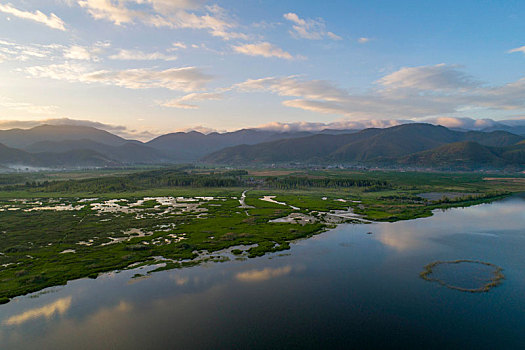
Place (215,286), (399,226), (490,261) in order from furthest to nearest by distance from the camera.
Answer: (399,226), (490,261), (215,286)

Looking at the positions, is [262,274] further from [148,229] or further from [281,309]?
[148,229]

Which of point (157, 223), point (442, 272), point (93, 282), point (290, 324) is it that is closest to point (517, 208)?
point (442, 272)

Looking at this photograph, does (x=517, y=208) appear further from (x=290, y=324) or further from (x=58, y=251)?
(x=58, y=251)

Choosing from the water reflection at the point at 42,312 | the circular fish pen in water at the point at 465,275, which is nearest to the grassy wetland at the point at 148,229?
the water reflection at the point at 42,312

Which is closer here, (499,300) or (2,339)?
(2,339)

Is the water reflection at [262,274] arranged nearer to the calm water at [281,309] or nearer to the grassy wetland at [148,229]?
the calm water at [281,309]

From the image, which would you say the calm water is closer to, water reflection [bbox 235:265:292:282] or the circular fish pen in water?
water reflection [bbox 235:265:292:282]
